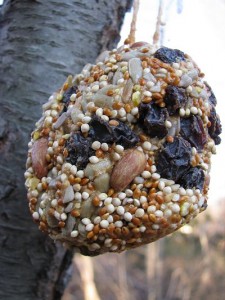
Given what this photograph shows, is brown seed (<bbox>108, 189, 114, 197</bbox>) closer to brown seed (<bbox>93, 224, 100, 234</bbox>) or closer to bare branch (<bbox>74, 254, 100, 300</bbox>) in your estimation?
brown seed (<bbox>93, 224, 100, 234</bbox>)

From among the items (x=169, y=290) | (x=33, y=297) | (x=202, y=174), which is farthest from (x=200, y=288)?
(x=202, y=174)

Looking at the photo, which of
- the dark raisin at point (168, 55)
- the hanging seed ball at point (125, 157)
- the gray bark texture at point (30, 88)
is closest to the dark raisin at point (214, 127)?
the hanging seed ball at point (125, 157)

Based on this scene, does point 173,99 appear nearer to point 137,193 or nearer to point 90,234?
point 137,193

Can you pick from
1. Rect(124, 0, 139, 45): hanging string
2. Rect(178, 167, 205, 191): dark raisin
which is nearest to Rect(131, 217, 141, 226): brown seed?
Rect(178, 167, 205, 191): dark raisin

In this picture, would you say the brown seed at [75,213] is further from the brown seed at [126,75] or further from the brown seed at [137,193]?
the brown seed at [126,75]

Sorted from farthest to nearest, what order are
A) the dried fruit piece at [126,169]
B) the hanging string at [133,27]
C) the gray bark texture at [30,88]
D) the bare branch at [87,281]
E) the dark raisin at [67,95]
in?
the bare branch at [87,281]
the gray bark texture at [30,88]
the hanging string at [133,27]
the dark raisin at [67,95]
the dried fruit piece at [126,169]
